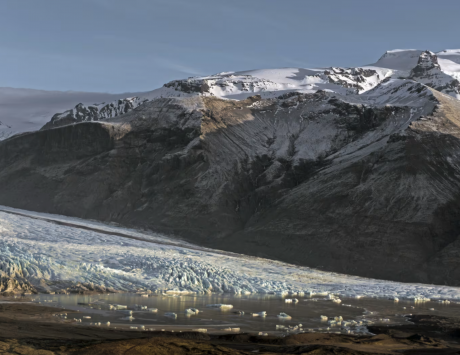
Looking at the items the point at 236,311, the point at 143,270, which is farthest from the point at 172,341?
the point at 143,270

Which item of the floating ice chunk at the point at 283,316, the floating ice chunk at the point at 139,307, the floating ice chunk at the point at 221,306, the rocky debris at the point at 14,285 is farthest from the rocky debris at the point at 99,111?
the floating ice chunk at the point at 283,316

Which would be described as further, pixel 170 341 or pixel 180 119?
pixel 180 119

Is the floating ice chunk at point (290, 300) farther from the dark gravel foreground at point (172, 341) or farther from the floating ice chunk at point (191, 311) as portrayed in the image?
the dark gravel foreground at point (172, 341)

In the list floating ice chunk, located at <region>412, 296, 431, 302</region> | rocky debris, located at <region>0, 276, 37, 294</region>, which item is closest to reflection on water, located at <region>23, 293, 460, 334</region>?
rocky debris, located at <region>0, 276, 37, 294</region>

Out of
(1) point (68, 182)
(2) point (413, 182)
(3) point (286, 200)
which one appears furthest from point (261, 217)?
(1) point (68, 182)

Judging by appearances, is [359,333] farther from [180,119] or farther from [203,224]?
[180,119]

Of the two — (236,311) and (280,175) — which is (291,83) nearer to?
(280,175)
